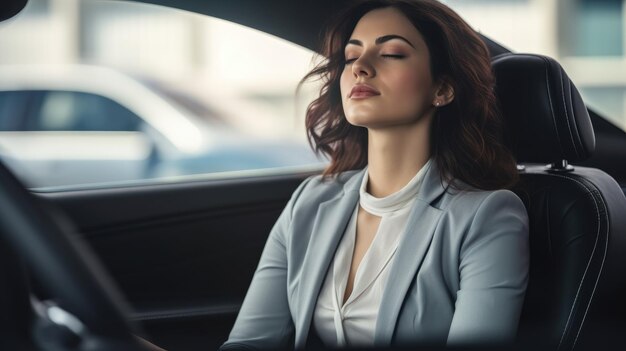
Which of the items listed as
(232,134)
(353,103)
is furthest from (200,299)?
(232,134)

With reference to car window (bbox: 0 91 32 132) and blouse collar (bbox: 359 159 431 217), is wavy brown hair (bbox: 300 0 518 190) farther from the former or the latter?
car window (bbox: 0 91 32 132)

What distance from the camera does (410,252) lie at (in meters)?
1.51

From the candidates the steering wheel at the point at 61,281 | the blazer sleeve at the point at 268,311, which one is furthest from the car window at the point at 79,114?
Answer: the steering wheel at the point at 61,281

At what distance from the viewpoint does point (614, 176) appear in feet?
5.88

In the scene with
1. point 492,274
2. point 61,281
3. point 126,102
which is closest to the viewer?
point 61,281

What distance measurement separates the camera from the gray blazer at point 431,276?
143 cm

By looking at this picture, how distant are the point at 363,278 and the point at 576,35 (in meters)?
0.68

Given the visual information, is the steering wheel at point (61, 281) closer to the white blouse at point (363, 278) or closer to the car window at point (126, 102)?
the white blouse at point (363, 278)

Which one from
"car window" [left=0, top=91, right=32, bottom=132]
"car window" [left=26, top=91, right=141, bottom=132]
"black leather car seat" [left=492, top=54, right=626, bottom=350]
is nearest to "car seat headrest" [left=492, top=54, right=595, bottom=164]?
"black leather car seat" [left=492, top=54, right=626, bottom=350]

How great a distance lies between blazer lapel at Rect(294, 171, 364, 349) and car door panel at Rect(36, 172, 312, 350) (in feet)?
1.98

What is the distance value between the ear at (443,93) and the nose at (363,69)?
4.8 inches

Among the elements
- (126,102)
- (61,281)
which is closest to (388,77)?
(61,281)

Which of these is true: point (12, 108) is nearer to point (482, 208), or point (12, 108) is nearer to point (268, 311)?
point (268, 311)

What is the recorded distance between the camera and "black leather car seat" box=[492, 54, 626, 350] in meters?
1.51
